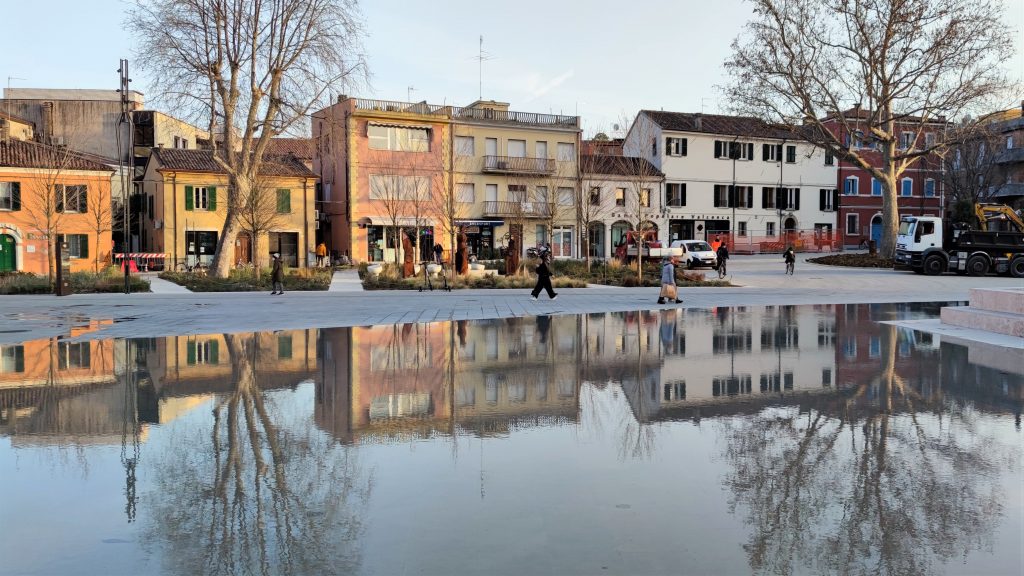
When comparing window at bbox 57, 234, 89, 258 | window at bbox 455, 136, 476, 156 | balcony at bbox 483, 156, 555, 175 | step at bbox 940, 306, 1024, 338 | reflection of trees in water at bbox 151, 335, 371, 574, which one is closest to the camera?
reflection of trees in water at bbox 151, 335, 371, 574

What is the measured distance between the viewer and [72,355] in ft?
38.1

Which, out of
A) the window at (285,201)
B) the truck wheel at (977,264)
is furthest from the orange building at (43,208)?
the truck wheel at (977,264)

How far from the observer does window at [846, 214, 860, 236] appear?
201ft

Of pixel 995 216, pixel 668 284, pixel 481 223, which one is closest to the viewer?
pixel 668 284

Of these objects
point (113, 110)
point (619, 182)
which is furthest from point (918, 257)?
point (113, 110)

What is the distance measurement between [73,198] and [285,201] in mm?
10576

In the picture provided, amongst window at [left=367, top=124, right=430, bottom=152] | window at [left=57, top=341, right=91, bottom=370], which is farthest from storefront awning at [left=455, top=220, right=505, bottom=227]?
window at [left=57, top=341, right=91, bottom=370]

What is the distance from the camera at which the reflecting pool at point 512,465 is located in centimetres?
411

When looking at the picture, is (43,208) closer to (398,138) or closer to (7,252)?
(7,252)

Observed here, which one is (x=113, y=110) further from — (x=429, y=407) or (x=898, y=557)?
(x=898, y=557)

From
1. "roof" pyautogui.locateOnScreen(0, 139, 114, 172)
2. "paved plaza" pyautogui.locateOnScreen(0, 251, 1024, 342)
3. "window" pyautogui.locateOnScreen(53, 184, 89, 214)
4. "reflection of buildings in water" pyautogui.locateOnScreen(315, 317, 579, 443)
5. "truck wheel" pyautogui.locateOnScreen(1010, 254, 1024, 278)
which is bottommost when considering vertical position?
"reflection of buildings in water" pyautogui.locateOnScreen(315, 317, 579, 443)

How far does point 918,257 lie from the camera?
114 ft

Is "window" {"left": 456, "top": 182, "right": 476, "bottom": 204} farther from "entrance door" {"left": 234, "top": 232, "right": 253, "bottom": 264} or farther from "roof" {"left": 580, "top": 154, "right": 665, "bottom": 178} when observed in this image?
"entrance door" {"left": 234, "top": 232, "right": 253, "bottom": 264}

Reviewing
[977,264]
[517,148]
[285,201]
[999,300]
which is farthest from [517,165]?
[999,300]
